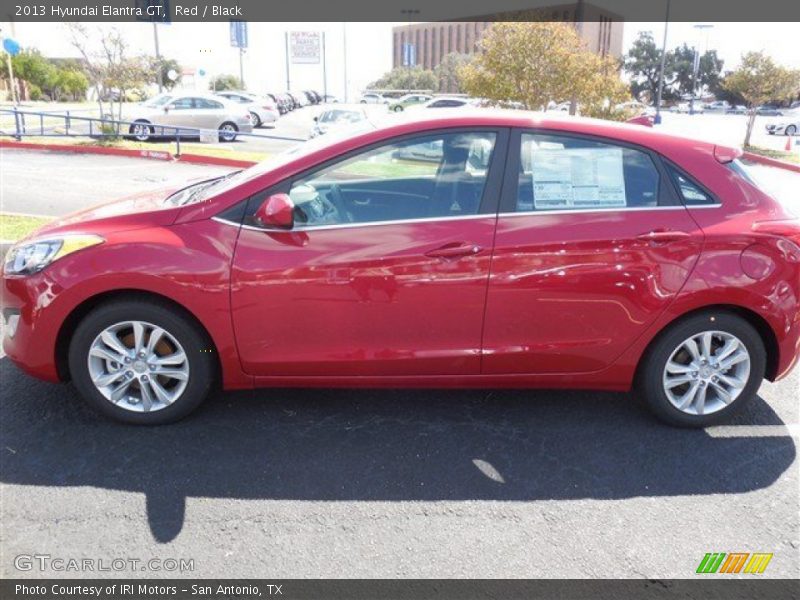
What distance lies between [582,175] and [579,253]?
448 mm

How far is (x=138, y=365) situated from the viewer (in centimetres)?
345

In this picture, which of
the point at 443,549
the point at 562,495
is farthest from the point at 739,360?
the point at 443,549

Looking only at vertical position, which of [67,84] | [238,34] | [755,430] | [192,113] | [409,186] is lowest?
[755,430]

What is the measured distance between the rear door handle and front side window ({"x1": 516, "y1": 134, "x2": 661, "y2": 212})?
0.17 metres

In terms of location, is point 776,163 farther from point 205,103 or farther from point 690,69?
point 690,69

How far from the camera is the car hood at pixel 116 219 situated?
343cm

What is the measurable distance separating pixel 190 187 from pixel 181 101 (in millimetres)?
20999

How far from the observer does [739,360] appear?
3586 mm

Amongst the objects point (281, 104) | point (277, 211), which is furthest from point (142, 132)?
point (281, 104)

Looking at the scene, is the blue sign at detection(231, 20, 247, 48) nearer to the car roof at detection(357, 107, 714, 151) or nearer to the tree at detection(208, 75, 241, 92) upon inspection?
the tree at detection(208, 75, 241, 92)

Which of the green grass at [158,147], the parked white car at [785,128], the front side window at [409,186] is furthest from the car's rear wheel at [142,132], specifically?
the parked white car at [785,128]
